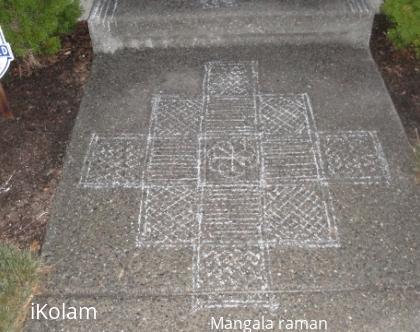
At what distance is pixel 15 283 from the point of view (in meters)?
2.74

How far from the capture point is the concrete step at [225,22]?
429 cm

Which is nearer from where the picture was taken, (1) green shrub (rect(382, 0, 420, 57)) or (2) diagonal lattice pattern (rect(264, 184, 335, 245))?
(2) diagonal lattice pattern (rect(264, 184, 335, 245))

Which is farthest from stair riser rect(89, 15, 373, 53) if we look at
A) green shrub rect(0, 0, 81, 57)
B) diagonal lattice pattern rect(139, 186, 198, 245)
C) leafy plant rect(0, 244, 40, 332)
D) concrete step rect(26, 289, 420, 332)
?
concrete step rect(26, 289, 420, 332)

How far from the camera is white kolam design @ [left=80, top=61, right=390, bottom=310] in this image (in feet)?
9.44

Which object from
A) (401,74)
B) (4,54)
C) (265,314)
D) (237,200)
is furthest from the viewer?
(401,74)

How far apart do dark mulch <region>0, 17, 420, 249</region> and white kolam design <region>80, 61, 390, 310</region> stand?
1.14 ft

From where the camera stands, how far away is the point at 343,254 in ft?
9.37

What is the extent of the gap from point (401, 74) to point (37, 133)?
3.14 meters

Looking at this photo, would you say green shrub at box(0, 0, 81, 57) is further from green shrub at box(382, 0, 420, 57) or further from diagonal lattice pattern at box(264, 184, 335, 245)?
green shrub at box(382, 0, 420, 57)

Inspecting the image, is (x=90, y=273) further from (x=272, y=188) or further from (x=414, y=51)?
(x=414, y=51)

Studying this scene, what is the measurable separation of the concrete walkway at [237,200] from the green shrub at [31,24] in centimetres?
55

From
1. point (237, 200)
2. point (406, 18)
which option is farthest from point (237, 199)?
point (406, 18)

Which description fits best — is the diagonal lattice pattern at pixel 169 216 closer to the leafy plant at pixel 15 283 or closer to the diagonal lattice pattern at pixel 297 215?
the diagonal lattice pattern at pixel 297 215

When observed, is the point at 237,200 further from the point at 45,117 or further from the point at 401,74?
the point at 401,74
